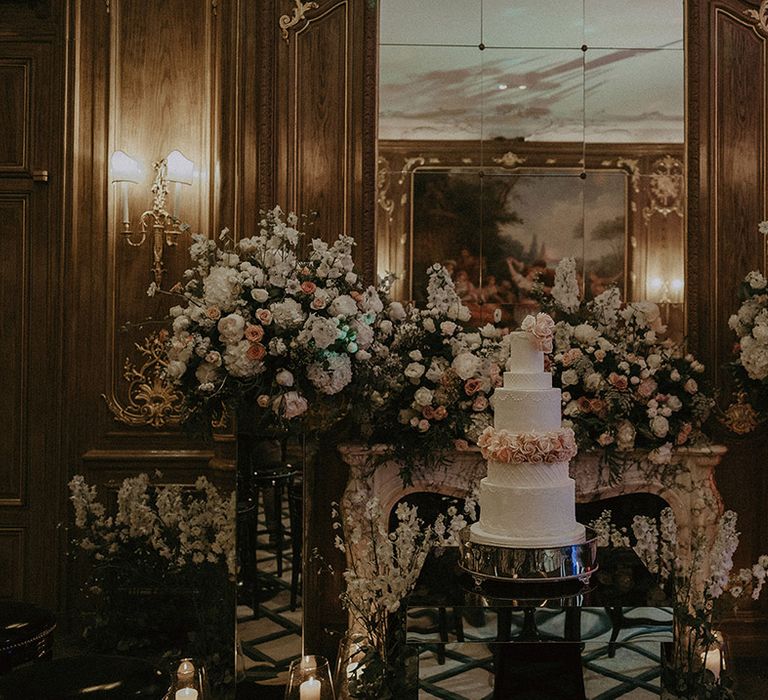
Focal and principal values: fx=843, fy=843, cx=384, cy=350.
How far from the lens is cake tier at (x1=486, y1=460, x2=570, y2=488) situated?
291cm

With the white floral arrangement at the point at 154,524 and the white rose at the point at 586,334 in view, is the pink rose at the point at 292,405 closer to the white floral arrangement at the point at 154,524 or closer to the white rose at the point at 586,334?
the white floral arrangement at the point at 154,524

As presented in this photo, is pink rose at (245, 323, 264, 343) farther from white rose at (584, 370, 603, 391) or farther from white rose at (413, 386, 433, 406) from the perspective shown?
white rose at (584, 370, 603, 391)

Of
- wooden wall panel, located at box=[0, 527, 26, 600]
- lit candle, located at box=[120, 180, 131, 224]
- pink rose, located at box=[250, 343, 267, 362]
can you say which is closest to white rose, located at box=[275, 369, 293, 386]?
pink rose, located at box=[250, 343, 267, 362]

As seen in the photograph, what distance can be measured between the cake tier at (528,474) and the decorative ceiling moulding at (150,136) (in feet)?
7.40

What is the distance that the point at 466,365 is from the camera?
404 centimetres

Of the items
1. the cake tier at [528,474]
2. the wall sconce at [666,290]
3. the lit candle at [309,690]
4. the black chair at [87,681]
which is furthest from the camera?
the wall sconce at [666,290]

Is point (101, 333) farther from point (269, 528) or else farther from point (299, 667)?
point (299, 667)

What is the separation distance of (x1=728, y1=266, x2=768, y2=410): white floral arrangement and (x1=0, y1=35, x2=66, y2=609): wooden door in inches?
142

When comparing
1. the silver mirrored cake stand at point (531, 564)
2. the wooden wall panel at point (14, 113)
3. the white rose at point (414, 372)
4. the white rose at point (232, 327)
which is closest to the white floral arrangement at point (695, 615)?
Result: the silver mirrored cake stand at point (531, 564)

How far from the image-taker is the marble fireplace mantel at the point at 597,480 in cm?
420

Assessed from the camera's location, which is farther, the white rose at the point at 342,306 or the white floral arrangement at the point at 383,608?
the white rose at the point at 342,306

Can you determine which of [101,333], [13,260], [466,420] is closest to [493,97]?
[466,420]

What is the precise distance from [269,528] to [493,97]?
8.29 feet

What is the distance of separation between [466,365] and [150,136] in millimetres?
2155
